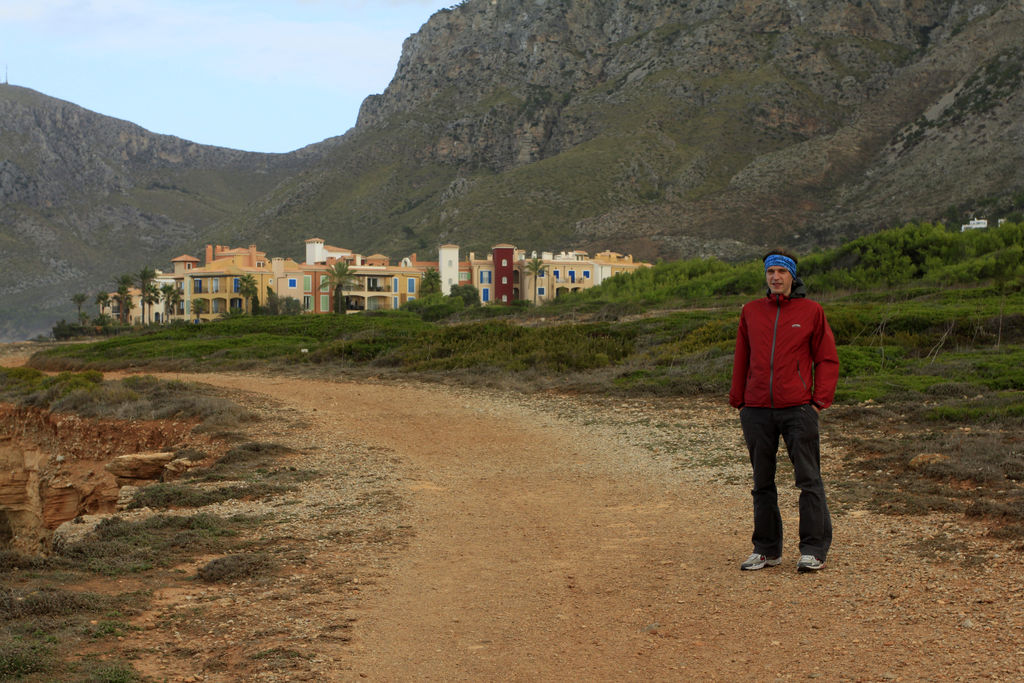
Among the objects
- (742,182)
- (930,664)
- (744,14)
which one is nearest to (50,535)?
(930,664)

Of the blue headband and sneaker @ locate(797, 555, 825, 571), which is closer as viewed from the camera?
sneaker @ locate(797, 555, 825, 571)

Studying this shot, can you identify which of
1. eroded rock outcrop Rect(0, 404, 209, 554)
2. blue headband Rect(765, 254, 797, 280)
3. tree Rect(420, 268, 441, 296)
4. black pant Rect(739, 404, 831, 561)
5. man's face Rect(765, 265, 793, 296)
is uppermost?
tree Rect(420, 268, 441, 296)

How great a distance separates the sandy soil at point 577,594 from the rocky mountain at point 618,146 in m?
67.8

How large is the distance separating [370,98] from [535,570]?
517ft

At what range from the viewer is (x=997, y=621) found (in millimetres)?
5027

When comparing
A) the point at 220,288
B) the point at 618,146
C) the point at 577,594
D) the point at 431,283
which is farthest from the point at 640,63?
the point at 577,594

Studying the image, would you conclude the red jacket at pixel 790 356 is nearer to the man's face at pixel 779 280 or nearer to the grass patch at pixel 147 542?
the man's face at pixel 779 280

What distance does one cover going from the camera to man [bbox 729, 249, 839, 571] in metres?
6.06

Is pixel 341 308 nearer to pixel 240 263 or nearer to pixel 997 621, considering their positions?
pixel 240 263

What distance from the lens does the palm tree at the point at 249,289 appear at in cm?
6506

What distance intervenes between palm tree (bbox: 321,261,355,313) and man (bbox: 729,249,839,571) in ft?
191

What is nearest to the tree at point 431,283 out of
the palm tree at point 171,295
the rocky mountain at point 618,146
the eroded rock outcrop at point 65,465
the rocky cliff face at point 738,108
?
the palm tree at point 171,295

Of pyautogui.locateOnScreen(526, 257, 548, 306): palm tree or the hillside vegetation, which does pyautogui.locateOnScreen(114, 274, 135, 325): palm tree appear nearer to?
pyautogui.locateOnScreen(526, 257, 548, 306): palm tree

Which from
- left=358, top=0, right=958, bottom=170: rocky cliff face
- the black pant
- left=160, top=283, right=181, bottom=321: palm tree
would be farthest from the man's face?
left=358, top=0, right=958, bottom=170: rocky cliff face
